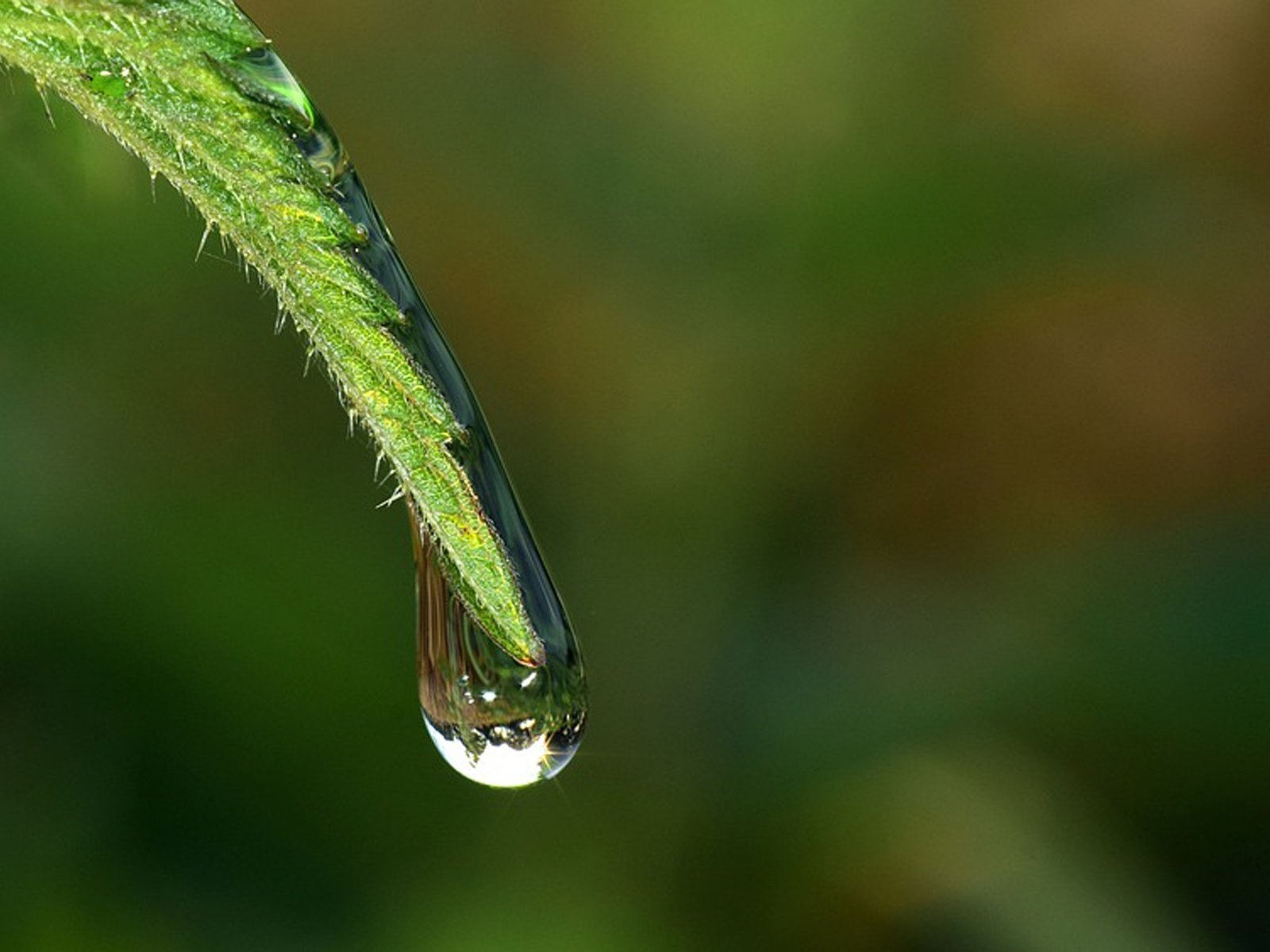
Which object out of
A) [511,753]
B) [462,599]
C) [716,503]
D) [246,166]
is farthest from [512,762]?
[716,503]

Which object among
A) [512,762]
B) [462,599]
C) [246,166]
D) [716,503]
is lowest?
[716,503]

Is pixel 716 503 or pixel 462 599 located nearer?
pixel 462 599

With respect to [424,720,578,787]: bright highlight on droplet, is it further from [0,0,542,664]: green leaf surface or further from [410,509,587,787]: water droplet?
[0,0,542,664]: green leaf surface

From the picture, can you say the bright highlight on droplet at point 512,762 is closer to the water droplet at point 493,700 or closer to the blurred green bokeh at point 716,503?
the water droplet at point 493,700

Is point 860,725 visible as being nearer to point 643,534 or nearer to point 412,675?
point 643,534

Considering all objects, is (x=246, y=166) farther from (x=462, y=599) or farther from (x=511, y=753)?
(x=511, y=753)

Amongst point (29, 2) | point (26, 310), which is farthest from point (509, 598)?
point (26, 310)
